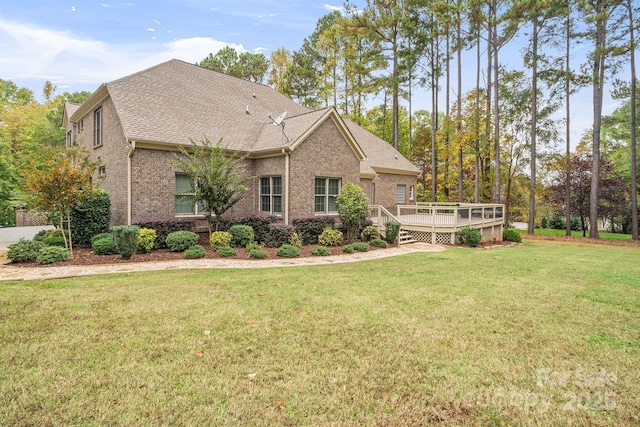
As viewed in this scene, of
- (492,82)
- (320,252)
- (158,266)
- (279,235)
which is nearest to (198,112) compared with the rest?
(279,235)

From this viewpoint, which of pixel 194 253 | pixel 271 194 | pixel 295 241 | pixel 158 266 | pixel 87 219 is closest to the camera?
pixel 158 266

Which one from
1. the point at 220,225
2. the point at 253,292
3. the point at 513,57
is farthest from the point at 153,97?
the point at 513,57

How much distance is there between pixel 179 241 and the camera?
1116 cm

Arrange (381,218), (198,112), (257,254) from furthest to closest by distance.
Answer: (381,218) < (198,112) < (257,254)

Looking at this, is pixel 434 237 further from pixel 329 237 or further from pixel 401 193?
pixel 401 193

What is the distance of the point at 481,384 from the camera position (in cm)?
320

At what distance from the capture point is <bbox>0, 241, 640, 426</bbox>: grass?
277cm

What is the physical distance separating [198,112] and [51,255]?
8.35 meters

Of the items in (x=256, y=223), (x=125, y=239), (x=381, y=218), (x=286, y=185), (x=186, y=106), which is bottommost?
(x=125, y=239)

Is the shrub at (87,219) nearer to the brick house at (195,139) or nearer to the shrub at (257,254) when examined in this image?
the brick house at (195,139)

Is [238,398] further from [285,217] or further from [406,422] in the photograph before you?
[285,217]

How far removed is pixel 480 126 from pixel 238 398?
79.8 feet

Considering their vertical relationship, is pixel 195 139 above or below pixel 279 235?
above

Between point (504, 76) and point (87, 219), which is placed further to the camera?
point (504, 76)
